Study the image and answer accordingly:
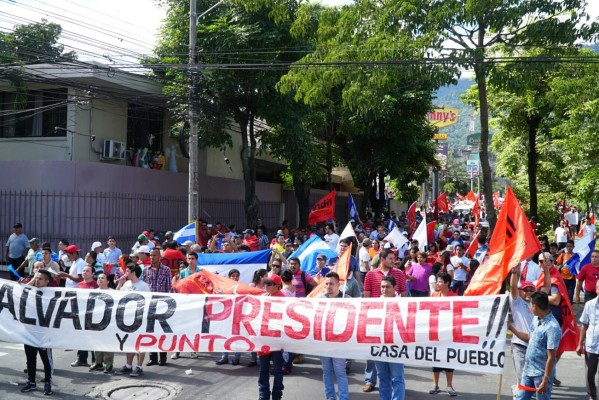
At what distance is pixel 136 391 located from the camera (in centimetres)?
823

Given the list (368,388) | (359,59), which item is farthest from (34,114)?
(368,388)

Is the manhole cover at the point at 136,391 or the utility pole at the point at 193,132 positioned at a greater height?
the utility pole at the point at 193,132

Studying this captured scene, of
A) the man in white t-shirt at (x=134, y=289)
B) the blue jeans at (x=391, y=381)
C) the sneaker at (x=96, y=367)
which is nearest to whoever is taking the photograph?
the blue jeans at (x=391, y=381)

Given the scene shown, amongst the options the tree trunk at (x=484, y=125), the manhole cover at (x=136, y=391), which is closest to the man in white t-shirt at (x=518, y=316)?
the manhole cover at (x=136, y=391)

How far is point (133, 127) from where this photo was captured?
80.0 feet

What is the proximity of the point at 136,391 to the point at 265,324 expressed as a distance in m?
1.90

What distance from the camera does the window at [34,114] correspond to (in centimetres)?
2156

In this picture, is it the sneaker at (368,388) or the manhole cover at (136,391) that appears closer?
the manhole cover at (136,391)

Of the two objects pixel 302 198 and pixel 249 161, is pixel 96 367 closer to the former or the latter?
pixel 249 161

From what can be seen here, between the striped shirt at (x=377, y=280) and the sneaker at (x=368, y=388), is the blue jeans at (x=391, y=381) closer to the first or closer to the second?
the sneaker at (x=368, y=388)

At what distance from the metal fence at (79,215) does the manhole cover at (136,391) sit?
37.4 ft

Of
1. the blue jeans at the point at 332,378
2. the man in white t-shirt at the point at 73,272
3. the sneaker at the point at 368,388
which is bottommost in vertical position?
the sneaker at the point at 368,388

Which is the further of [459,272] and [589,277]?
[459,272]

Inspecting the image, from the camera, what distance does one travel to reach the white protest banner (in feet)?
23.5
